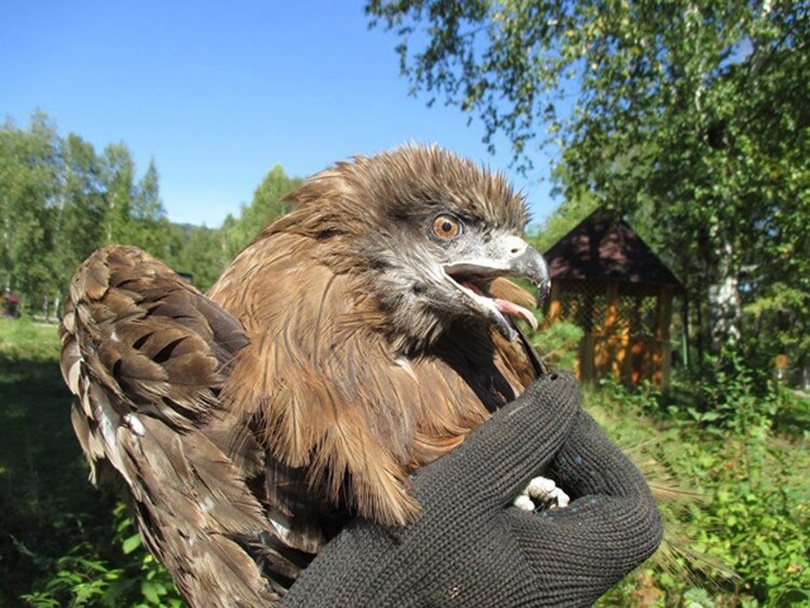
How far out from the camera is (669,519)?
335cm

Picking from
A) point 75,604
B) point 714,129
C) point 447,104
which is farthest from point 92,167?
point 75,604

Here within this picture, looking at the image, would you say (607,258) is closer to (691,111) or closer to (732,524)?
(691,111)


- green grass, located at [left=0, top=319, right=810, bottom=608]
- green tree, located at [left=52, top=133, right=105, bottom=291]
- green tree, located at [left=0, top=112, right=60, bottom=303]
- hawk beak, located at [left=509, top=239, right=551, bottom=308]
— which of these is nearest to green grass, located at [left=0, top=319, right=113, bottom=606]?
green grass, located at [left=0, top=319, right=810, bottom=608]

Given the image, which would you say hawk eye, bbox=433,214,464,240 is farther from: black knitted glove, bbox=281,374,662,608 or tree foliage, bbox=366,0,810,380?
tree foliage, bbox=366,0,810,380

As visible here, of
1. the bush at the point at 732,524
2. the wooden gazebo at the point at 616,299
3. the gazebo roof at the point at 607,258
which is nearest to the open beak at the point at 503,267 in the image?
the bush at the point at 732,524

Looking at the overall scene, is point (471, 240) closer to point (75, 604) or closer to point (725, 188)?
point (75, 604)

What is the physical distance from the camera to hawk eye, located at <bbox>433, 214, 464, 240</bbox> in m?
2.02

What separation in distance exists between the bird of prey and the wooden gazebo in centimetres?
1366

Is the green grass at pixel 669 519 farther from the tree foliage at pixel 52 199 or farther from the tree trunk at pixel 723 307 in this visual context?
the tree foliage at pixel 52 199

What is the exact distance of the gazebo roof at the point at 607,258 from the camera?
1594cm

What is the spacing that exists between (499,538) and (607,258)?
15.3 m

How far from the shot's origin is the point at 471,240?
205 centimetres

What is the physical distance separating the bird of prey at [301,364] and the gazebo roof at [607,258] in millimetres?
14431

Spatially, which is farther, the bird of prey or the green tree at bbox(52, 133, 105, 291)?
the green tree at bbox(52, 133, 105, 291)
